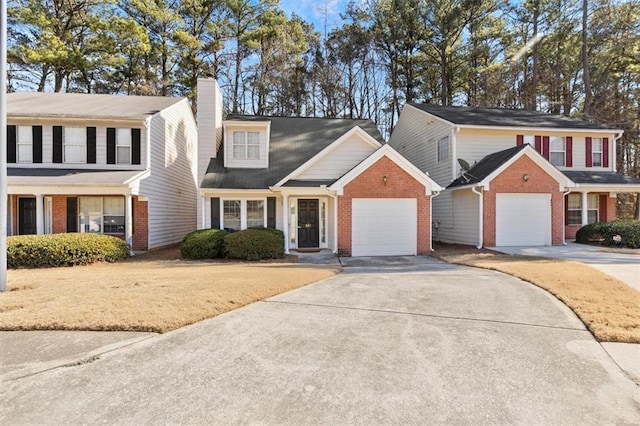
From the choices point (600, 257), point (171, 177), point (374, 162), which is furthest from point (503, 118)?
point (171, 177)

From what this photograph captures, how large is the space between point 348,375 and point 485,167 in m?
14.0

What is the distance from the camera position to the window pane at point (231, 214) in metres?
14.5

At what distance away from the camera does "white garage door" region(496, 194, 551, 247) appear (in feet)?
47.5

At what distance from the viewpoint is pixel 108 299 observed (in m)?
6.02

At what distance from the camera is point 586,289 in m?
6.81

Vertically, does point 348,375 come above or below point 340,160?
below

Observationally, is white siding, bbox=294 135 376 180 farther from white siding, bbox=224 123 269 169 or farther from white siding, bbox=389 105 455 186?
white siding, bbox=389 105 455 186

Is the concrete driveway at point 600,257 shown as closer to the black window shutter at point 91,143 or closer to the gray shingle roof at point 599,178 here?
the gray shingle roof at point 599,178

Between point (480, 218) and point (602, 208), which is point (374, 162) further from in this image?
point (602, 208)

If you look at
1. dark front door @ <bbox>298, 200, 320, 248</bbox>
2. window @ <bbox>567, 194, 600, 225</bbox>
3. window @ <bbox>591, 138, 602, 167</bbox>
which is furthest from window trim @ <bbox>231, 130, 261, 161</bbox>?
window @ <bbox>591, 138, 602, 167</bbox>

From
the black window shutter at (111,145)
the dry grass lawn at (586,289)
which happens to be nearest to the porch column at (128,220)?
the black window shutter at (111,145)

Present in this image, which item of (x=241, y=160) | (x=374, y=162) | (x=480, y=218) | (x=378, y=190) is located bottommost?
(x=480, y=218)

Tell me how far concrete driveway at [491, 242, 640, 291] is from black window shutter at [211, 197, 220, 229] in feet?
37.8

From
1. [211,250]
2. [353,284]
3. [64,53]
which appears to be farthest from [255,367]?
[64,53]
